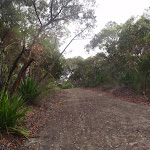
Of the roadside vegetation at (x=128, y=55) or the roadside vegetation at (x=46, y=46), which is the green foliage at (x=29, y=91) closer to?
the roadside vegetation at (x=46, y=46)

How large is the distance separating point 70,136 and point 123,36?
1043 cm

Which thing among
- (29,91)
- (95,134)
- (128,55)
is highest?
(128,55)

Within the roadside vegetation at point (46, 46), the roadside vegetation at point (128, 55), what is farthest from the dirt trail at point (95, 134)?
the roadside vegetation at point (128, 55)

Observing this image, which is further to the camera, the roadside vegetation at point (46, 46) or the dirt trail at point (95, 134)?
the roadside vegetation at point (46, 46)

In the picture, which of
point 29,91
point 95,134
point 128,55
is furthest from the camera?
point 128,55

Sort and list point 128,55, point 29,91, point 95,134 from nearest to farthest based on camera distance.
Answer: point 95,134 → point 29,91 → point 128,55

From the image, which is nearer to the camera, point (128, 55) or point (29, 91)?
point (29, 91)

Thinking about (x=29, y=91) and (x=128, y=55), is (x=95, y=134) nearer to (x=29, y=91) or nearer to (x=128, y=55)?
(x=29, y=91)

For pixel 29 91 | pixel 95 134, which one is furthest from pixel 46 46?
pixel 95 134

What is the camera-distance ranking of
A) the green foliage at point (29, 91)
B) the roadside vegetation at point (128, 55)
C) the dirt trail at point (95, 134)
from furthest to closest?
the roadside vegetation at point (128, 55)
the green foliage at point (29, 91)
the dirt trail at point (95, 134)

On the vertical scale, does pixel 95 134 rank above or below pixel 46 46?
below

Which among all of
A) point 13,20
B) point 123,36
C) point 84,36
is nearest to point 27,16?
point 13,20

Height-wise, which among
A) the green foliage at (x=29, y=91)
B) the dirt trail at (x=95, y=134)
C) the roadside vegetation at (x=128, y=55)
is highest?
the roadside vegetation at (x=128, y=55)

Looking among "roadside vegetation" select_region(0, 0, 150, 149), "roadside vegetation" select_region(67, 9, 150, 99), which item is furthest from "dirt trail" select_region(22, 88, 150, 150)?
"roadside vegetation" select_region(67, 9, 150, 99)
